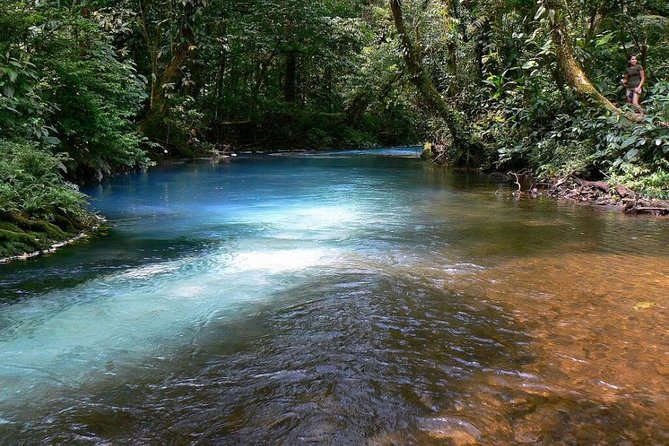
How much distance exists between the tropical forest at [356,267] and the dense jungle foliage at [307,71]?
0.08 m

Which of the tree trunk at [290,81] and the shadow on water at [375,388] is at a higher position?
the tree trunk at [290,81]

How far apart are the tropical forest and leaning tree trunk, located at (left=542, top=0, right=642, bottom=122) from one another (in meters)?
0.05

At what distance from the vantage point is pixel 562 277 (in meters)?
5.04

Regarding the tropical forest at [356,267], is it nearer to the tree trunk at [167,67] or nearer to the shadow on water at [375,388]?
the shadow on water at [375,388]

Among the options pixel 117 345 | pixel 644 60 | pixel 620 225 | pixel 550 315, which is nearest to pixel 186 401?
pixel 117 345

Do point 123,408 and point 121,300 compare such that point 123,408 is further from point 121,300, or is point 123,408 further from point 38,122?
point 38,122

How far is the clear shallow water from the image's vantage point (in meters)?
2.62

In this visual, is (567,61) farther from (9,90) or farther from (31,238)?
(31,238)

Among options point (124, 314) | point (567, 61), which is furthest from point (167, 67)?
point (124, 314)

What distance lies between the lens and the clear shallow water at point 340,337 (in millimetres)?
2625

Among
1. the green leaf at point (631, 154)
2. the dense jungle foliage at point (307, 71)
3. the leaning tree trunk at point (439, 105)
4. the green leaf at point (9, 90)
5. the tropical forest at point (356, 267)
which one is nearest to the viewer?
the tropical forest at point (356, 267)

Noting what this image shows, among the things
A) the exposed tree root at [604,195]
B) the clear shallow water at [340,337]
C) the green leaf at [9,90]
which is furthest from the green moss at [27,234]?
the exposed tree root at [604,195]

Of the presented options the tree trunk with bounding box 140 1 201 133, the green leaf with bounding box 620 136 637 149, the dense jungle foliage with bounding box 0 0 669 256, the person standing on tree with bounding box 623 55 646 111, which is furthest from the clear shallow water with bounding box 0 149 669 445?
the tree trunk with bounding box 140 1 201 133

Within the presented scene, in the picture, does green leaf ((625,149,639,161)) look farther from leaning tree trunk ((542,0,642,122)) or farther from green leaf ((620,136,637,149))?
leaning tree trunk ((542,0,642,122))
